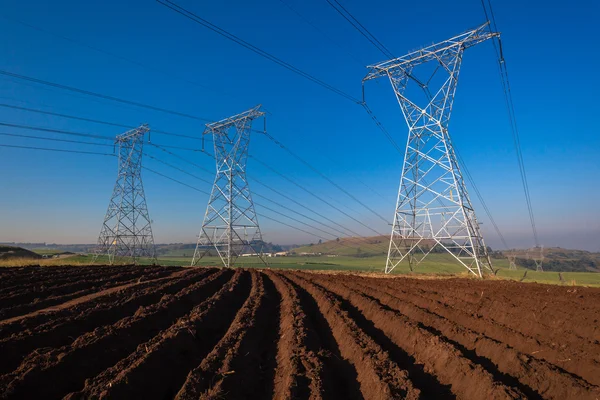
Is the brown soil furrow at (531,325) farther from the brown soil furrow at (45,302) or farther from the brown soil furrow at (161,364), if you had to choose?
the brown soil furrow at (45,302)

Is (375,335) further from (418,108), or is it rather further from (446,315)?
(418,108)

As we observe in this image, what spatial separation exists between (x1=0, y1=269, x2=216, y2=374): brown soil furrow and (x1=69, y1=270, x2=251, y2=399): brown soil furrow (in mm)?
1841

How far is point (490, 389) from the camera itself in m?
5.05

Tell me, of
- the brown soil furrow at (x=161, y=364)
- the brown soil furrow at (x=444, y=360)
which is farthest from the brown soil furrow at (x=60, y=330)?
the brown soil furrow at (x=444, y=360)

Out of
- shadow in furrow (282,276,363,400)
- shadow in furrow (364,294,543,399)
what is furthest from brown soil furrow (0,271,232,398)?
shadow in furrow (364,294,543,399)

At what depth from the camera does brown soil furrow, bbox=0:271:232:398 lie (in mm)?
5051

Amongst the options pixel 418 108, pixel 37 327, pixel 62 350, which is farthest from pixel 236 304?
pixel 418 108

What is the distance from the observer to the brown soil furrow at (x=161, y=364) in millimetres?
5116

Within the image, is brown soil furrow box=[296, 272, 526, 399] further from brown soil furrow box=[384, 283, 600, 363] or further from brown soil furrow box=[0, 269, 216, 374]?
brown soil furrow box=[0, 269, 216, 374]

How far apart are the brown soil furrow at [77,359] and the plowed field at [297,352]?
0.02 m

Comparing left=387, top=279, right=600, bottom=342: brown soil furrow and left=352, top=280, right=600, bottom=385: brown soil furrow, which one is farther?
left=387, top=279, right=600, bottom=342: brown soil furrow

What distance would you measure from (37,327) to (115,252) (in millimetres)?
36769

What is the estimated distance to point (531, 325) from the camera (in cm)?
907

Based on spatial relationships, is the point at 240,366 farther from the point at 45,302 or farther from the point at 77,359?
the point at 45,302
